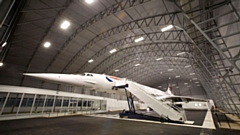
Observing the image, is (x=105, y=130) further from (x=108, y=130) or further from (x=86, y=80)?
(x=86, y=80)

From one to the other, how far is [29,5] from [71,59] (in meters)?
9.58

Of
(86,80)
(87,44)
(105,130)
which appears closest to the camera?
(105,130)

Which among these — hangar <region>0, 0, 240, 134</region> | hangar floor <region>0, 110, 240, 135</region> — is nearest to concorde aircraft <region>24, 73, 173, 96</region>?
hangar <region>0, 0, 240, 134</region>

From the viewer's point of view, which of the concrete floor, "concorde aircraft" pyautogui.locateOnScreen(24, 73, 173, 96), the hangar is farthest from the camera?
the hangar

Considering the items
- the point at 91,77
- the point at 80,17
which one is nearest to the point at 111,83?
the point at 91,77

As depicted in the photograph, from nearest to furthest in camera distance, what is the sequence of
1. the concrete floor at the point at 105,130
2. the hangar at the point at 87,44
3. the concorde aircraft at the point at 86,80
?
the concrete floor at the point at 105,130 < the concorde aircraft at the point at 86,80 < the hangar at the point at 87,44

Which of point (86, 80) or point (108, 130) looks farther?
point (86, 80)

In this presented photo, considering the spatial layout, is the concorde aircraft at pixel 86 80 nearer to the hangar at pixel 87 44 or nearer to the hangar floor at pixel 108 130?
the hangar at pixel 87 44

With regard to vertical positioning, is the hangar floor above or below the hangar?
below

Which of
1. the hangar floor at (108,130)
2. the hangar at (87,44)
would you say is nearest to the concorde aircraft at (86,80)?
the hangar at (87,44)

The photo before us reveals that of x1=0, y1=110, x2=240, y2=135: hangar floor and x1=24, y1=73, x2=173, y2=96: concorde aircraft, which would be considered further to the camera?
x1=24, y1=73, x2=173, y2=96: concorde aircraft

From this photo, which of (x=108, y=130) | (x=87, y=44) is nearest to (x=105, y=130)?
(x=108, y=130)

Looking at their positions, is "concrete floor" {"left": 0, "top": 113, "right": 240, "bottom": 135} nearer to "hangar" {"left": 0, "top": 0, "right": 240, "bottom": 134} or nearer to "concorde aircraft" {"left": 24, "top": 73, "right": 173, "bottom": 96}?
"hangar" {"left": 0, "top": 0, "right": 240, "bottom": 134}

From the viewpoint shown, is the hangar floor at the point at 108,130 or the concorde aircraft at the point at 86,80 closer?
the hangar floor at the point at 108,130
